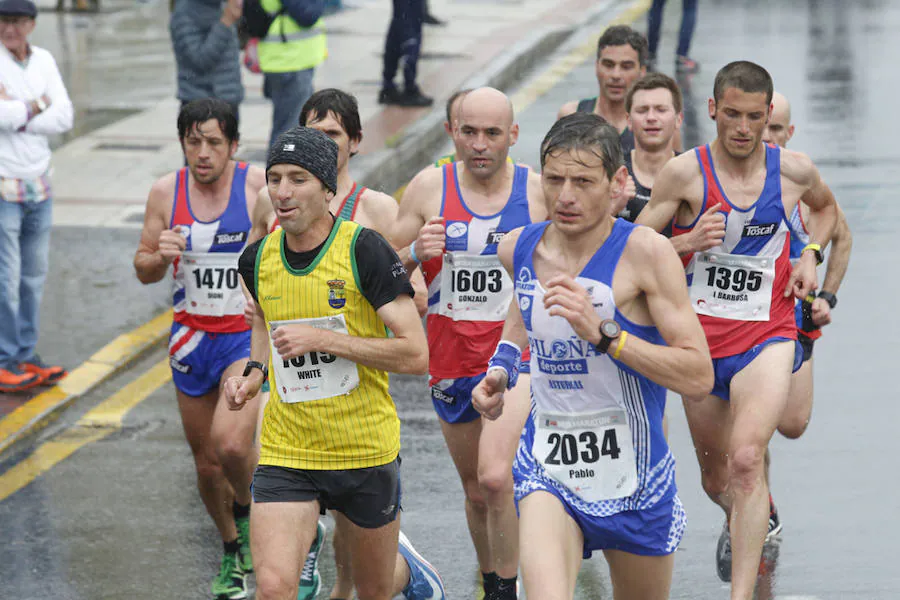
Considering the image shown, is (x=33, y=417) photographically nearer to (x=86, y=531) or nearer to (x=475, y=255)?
(x=86, y=531)

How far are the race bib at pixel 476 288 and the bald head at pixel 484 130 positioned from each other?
355mm

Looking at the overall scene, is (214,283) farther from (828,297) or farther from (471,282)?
(828,297)

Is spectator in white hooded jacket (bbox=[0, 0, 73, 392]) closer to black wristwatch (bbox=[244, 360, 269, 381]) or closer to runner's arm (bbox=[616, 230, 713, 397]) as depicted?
black wristwatch (bbox=[244, 360, 269, 381])

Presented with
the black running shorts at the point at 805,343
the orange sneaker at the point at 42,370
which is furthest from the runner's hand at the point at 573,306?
the orange sneaker at the point at 42,370

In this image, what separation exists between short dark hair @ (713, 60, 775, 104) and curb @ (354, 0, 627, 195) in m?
6.74

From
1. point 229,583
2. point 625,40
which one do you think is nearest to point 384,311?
point 229,583

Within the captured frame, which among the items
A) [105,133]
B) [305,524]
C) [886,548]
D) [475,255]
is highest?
[475,255]

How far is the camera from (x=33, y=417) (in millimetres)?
8672

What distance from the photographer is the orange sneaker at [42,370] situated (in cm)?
914

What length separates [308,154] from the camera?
527 centimetres

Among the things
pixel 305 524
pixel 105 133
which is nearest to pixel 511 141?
pixel 305 524

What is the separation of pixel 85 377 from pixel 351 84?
8929mm

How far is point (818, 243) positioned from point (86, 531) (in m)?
3.58

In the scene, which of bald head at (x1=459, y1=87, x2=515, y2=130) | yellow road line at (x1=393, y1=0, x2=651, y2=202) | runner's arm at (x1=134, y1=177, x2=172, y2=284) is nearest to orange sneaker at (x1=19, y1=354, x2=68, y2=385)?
runner's arm at (x1=134, y1=177, x2=172, y2=284)
